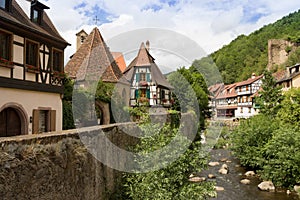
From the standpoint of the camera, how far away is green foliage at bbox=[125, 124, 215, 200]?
24.2ft

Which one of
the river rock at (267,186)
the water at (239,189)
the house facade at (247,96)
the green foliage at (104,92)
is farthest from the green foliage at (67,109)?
the house facade at (247,96)

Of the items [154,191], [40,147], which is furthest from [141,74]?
[40,147]

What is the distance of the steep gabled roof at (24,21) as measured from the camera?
976cm

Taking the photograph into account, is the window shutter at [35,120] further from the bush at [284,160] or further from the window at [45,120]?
the bush at [284,160]

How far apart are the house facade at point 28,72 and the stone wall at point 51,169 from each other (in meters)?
4.58

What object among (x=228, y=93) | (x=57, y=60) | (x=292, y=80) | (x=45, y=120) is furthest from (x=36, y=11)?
(x=228, y=93)

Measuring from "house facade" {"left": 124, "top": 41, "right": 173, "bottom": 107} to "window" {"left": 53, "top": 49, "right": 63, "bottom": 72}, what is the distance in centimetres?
1025

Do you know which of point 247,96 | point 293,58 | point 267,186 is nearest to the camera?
point 267,186

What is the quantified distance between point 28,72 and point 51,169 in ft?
22.6

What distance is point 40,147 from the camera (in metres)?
4.47

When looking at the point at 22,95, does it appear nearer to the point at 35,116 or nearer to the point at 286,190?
the point at 35,116

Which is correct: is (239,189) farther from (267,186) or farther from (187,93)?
(187,93)

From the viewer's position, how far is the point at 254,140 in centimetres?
1903

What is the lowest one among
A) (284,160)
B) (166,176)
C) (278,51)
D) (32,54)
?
(284,160)
